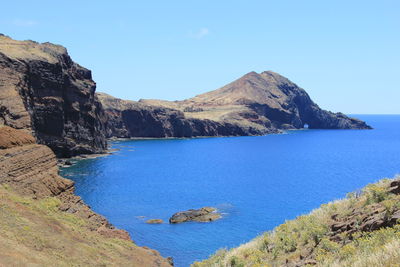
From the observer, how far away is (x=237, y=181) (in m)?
90.8

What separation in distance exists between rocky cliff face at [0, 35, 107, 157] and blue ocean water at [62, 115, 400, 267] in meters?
9.60

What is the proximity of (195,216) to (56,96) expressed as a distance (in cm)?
6761

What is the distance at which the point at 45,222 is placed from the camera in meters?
24.5

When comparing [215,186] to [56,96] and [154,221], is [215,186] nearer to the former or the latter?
[154,221]

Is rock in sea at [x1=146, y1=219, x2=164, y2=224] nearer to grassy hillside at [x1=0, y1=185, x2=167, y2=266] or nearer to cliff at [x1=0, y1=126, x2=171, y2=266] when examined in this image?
cliff at [x1=0, y1=126, x2=171, y2=266]

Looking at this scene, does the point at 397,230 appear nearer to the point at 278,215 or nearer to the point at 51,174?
the point at 51,174

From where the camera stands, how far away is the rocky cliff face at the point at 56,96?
9456cm

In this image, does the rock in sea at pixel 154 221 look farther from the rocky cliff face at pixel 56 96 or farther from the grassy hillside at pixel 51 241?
the rocky cliff face at pixel 56 96

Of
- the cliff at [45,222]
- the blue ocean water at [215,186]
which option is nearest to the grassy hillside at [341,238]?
the cliff at [45,222]

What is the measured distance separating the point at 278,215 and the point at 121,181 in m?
40.6

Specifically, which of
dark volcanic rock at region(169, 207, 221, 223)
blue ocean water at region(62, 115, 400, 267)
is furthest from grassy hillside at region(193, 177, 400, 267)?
dark volcanic rock at region(169, 207, 221, 223)

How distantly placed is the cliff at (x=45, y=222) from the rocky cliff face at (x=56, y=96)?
52538 millimetres

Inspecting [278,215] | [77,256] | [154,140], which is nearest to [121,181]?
[278,215]

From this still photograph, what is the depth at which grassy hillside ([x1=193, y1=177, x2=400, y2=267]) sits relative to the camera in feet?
42.0
